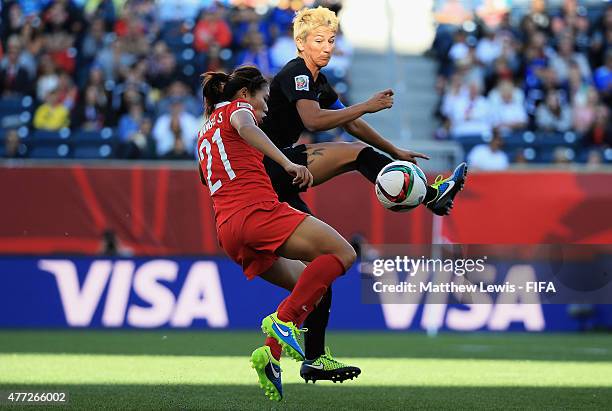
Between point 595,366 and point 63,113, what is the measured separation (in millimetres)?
8729

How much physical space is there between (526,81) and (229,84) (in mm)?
10787

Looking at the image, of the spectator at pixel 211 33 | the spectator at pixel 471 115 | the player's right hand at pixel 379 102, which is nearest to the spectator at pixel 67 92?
the spectator at pixel 211 33

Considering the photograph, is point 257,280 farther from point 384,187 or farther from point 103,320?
point 384,187

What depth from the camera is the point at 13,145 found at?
47.2ft

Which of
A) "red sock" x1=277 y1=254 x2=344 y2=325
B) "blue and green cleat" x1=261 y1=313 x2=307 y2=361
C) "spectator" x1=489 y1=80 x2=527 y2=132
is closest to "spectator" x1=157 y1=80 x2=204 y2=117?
"spectator" x1=489 y1=80 x2=527 y2=132

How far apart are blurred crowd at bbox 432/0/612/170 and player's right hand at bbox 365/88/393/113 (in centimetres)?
839

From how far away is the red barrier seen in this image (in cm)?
1327

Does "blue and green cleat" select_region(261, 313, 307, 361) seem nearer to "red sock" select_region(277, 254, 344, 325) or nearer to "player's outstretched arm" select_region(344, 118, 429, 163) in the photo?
"red sock" select_region(277, 254, 344, 325)

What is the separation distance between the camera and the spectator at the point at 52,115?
15.4 metres

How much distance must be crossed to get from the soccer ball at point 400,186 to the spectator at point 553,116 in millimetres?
9652

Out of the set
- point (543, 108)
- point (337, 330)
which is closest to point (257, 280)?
point (337, 330)

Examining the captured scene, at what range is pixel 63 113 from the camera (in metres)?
15.5

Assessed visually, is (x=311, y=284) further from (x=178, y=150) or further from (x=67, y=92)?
(x=67, y=92)

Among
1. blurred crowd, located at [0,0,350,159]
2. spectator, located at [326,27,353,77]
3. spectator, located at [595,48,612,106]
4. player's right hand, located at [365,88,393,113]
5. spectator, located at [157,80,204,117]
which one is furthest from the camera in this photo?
spectator, located at [595,48,612,106]
